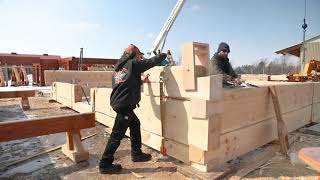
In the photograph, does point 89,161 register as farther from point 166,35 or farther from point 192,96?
point 166,35

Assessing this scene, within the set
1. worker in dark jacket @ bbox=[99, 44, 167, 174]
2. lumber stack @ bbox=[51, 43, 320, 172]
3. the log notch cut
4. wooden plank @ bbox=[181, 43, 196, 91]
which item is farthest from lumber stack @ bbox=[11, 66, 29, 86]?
wooden plank @ bbox=[181, 43, 196, 91]

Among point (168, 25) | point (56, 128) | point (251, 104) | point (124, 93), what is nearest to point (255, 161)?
point (251, 104)

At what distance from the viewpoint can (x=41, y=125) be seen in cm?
403

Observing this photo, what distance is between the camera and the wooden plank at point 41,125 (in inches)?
149

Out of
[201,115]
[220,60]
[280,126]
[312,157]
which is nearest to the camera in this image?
[312,157]

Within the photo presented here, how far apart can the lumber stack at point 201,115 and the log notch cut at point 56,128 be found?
43.9 inches

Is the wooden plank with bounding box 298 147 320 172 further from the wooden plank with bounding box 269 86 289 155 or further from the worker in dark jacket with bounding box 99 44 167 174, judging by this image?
the wooden plank with bounding box 269 86 289 155

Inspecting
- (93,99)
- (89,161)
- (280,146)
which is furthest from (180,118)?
(93,99)

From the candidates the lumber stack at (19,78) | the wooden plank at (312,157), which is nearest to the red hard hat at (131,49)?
the wooden plank at (312,157)

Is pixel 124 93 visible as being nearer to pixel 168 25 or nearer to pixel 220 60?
pixel 220 60

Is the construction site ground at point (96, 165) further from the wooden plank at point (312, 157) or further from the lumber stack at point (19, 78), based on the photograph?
the lumber stack at point (19, 78)

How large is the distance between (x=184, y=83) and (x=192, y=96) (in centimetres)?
22

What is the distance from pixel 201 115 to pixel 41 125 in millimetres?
2302

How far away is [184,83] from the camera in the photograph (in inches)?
152
